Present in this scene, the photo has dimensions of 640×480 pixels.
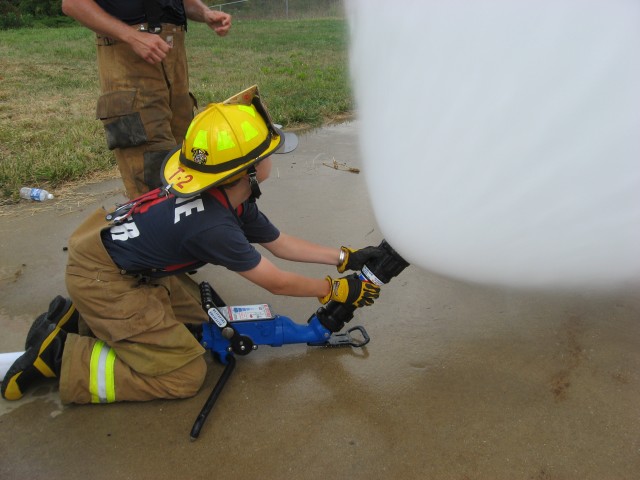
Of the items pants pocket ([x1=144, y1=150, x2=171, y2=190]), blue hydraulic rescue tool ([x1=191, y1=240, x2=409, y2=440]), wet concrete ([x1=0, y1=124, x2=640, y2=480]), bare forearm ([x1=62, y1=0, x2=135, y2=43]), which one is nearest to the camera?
wet concrete ([x1=0, y1=124, x2=640, y2=480])

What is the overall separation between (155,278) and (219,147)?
63cm

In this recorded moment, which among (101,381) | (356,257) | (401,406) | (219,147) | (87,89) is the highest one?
(219,147)

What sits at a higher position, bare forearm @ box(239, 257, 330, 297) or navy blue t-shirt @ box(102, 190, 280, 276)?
navy blue t-shirt @ box(102, 190, 280, 276)

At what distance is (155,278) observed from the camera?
2158 mm

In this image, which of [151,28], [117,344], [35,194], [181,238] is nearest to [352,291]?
[181,238]

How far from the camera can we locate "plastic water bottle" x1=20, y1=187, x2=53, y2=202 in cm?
367

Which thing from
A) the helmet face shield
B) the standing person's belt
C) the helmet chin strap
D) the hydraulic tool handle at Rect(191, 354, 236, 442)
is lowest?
the hydraulic tool handle at Rect(191, 354, 236, 442)

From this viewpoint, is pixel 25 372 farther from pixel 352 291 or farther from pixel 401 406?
pixel 401 406

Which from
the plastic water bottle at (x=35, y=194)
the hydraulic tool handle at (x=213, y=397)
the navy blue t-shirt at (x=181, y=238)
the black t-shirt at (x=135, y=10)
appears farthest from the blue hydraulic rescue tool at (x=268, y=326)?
the plastic water bottle at (x=35, y=194)

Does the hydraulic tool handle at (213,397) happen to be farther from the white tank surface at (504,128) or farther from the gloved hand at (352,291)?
the white tank surface at (504,128)

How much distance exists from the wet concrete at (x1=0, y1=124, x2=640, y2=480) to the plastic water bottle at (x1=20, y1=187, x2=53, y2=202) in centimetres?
107

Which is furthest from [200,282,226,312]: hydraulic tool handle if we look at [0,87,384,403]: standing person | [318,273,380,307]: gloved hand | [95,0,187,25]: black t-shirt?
[95,0,187,25]: black t-shirt

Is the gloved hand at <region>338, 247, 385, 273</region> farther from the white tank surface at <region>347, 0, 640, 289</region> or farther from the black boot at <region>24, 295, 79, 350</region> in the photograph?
the black boot at <region>24, 295, 79, 350</region>

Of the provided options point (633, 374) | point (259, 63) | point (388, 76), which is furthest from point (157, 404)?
point (259, 63)
